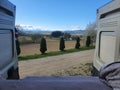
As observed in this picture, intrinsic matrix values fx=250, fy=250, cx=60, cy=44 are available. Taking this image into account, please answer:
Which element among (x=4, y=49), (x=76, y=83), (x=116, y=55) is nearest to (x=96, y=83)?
(x=76, y=83)

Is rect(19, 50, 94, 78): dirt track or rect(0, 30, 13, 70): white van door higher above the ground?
rect(0, 30, 13, 70): white van door

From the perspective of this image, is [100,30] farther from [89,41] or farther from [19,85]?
[89,41]

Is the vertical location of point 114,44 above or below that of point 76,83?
above

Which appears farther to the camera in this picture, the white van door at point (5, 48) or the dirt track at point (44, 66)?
the dirt track at point (44, 66)

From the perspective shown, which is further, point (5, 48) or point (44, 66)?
point (44, 66)

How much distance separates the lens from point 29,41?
3362 cm

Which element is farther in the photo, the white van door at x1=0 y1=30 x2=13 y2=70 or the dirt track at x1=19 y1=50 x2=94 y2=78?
the dirt track at x1=19 y1=50 x2=94 y2=78

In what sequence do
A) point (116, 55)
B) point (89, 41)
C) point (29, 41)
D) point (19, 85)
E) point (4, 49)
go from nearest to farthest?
point (19, 85)
point (116, 55)
point (4, 49)
point (89, 41)
point (29, 41)

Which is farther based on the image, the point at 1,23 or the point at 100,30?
the point at 100,30

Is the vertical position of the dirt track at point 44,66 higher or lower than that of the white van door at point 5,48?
lower

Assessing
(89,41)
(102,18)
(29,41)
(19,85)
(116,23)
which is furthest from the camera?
(29,41)

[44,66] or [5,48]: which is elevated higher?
[5,48]

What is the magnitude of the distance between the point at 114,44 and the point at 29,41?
31.7 metres

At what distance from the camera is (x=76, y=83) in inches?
55.4
